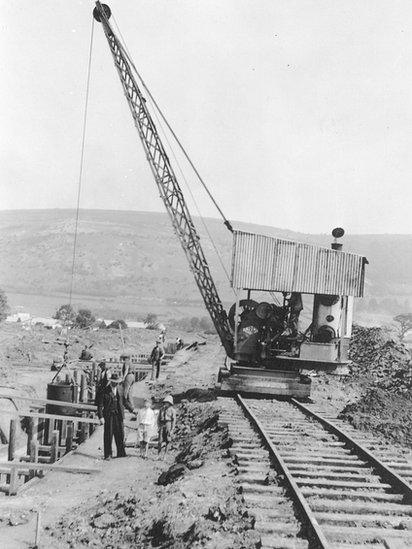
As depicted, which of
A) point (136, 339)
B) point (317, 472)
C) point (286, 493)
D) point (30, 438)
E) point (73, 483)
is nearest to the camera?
point (286, 493)

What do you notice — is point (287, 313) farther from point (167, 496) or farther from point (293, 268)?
point (167, 496)

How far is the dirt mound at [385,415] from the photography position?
1041cm

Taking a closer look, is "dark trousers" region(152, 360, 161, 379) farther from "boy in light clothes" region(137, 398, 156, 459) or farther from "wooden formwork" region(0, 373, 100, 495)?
"boy in light clothes" region(137, 398, 156, 459)

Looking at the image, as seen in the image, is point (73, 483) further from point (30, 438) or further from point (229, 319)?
point (229, 319)

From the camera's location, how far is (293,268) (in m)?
14.4

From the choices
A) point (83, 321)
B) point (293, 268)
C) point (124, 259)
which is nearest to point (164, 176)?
point (293, 268)

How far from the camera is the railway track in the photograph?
5.44 meters

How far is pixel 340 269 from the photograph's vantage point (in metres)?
14.4

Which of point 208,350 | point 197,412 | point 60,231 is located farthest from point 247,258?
point 60,231

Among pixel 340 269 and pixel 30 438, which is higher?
pixel 340 269

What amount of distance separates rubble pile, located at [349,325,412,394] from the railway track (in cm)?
905

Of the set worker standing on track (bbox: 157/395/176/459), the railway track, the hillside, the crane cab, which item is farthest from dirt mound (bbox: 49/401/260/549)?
the hillside

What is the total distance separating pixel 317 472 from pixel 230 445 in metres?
1.87

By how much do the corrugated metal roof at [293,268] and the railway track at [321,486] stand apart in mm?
4393
